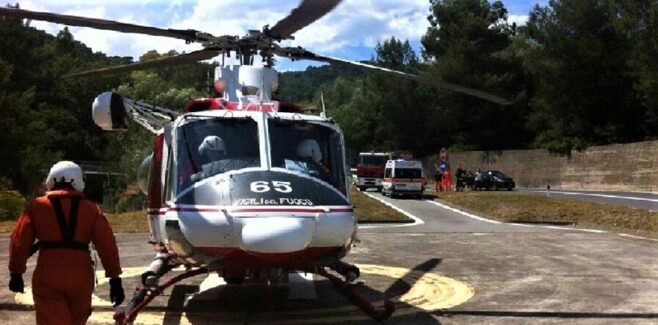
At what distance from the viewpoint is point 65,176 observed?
598cm

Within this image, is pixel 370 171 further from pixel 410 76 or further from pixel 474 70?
pixel 410 76

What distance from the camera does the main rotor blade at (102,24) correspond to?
7.86 meters

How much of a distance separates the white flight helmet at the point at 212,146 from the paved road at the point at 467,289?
2058 millimetres

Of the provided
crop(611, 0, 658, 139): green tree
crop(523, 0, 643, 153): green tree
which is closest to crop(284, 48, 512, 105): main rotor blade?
crop(611, 0, 658, 139): green tree

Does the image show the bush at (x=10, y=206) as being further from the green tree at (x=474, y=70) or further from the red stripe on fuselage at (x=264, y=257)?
the green tree at (x=474, y=70)

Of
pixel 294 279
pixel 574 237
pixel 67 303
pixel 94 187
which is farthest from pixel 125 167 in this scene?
pixel 67 303

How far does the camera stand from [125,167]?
5391cm

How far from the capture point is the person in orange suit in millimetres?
5586

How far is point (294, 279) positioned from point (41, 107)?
199 ft

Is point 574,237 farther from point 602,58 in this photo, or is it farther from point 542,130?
point 542,130

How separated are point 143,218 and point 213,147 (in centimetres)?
1691

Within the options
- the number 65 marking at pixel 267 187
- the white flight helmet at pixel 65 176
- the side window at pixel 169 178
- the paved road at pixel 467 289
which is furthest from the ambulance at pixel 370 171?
the white flight helmet at pixel 65 176

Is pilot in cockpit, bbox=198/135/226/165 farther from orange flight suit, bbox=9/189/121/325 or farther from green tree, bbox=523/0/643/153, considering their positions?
green tree, bbox=523/0/643/153

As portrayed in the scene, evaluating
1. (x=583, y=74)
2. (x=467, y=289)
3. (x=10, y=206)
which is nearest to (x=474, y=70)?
(x=583, y=74)
